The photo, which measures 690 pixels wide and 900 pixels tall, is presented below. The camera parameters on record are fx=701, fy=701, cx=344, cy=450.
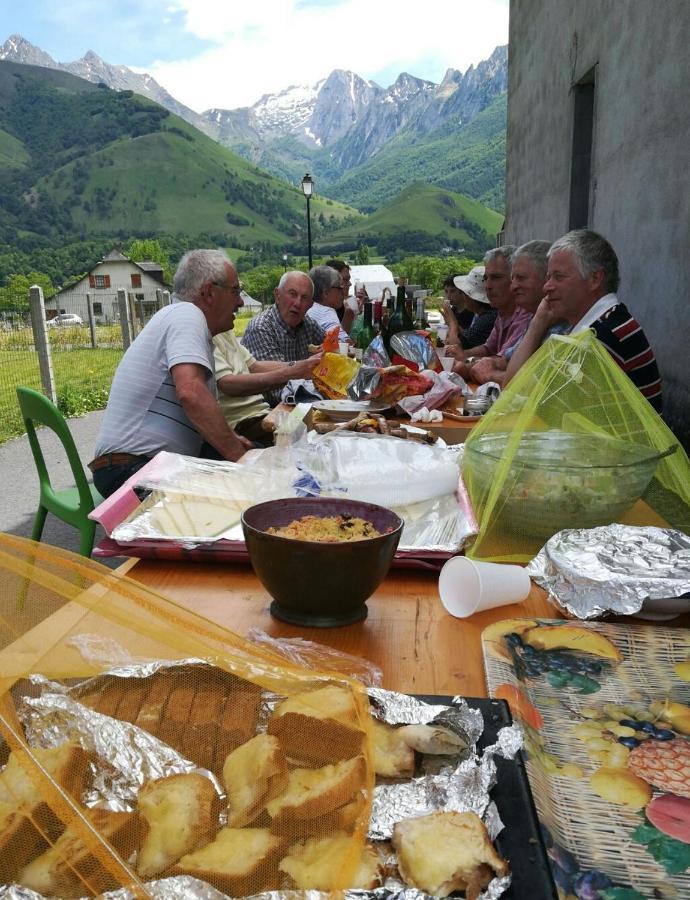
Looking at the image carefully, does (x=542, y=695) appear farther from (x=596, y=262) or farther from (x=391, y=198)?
(x=391, y=198)

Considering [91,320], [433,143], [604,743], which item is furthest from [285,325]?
[433,143]

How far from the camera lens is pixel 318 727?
723 mm

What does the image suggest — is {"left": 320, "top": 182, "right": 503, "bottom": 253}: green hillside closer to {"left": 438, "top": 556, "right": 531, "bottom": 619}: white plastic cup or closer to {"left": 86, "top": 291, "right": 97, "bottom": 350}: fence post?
{"left": 86, "top": 291, "right": 97, "bottom": 350}: fence post

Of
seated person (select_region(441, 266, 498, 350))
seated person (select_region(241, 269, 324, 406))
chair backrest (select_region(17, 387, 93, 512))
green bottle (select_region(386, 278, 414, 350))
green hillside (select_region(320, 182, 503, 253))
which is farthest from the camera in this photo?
green hillside (select_region(320, 182, 503, 253))

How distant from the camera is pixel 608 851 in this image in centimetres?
69

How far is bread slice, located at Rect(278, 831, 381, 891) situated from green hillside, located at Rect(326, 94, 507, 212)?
91381 millimetres

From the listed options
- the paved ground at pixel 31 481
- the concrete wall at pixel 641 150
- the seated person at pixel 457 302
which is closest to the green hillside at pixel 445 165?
the concrete wall at pixel 641 150

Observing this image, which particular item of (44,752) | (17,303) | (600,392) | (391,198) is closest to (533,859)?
(44,752)

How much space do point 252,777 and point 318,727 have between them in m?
0.09

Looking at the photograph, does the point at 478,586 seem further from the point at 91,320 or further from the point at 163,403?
the point at 91,320

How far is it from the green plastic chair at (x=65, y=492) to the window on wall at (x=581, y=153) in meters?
6.07

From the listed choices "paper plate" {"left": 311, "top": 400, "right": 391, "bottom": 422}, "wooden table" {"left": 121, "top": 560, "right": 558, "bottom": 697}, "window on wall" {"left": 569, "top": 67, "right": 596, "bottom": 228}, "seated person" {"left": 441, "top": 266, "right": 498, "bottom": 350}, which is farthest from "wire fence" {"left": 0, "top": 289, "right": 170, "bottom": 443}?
"window on wall" {"left": 569, "top": 67, "right": 596, "bottom": 228}

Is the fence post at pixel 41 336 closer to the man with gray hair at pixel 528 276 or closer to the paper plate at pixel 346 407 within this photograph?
the man with gray hair at pixel 528 276

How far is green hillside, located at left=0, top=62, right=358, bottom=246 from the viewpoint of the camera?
102 m
